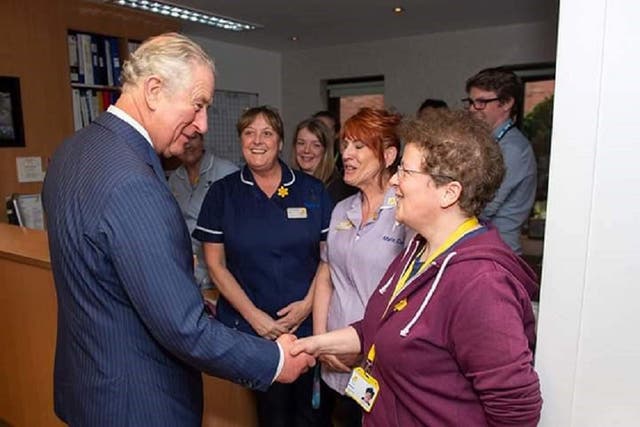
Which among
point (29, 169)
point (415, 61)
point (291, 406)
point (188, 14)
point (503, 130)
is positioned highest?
point (188, 14)

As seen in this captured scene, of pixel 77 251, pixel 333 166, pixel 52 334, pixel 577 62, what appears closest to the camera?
pixel 577 62

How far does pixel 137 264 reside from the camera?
990 millimetres

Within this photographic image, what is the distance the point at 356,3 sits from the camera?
3.69 metres

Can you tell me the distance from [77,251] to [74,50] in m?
3.22

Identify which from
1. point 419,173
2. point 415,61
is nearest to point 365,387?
point 419,173

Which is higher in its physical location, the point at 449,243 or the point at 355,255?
the point at 449,243

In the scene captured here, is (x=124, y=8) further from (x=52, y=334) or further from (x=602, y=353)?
(x=602, y=353)

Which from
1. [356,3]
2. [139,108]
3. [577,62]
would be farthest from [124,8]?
[577,62]

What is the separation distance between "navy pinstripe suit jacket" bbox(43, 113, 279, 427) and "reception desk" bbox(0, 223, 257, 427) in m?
0.85

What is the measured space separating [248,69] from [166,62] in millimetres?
4613

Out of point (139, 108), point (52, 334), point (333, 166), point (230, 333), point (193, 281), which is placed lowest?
point (52, 334)

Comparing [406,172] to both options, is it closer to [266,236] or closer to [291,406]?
[266,236]

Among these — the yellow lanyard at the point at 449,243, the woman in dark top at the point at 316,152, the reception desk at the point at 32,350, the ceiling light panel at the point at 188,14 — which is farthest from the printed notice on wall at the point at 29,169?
the yellow lanyard at the point at 449,243

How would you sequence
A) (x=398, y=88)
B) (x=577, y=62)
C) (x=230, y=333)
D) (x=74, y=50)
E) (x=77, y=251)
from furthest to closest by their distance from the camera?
1. (x=398, y=88)
2. (x=74, y=50)
3. (x=230, y=333)
4. (x=77, y=251)
5. (x=577, y=62)
